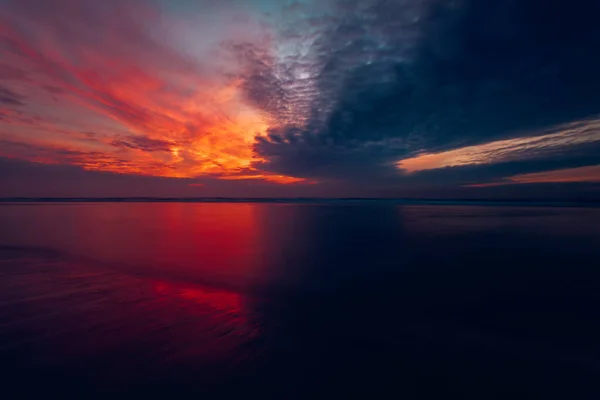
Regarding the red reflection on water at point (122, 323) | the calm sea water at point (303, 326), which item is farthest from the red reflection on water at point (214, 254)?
the red reflection on water at point (122, 323)

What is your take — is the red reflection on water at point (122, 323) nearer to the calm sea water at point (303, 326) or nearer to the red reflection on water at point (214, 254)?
the calm sea water at point (303, 326)

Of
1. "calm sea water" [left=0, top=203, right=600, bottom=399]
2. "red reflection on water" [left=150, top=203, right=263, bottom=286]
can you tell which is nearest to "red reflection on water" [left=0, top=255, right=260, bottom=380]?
"calm sea water" [left=0, top=203, right=600, bottom=399]

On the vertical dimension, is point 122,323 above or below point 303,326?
above

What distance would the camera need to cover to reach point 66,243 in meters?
14.4

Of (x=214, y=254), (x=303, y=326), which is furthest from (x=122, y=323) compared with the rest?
(x=214, y=254)

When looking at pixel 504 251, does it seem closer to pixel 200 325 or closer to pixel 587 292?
pixel 587 292

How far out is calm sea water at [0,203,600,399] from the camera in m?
3.97

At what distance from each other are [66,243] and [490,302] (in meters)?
18.7

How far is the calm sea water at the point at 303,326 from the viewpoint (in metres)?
3.97

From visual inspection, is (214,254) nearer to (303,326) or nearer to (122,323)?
(122,323)

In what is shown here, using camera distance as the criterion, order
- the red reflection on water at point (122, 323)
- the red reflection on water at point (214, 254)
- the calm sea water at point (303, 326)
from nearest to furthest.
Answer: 1. the calm sea water at point (303, 326)
2. the red reflection on water at point (122, 323)
3. the red reflection on water at point (214, 254)

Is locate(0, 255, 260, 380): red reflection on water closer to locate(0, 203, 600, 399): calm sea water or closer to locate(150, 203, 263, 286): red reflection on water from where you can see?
locate(0, 203, 600, 399): calm sea water

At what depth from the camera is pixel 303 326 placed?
561cm

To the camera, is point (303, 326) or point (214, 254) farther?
point (214, 254)
